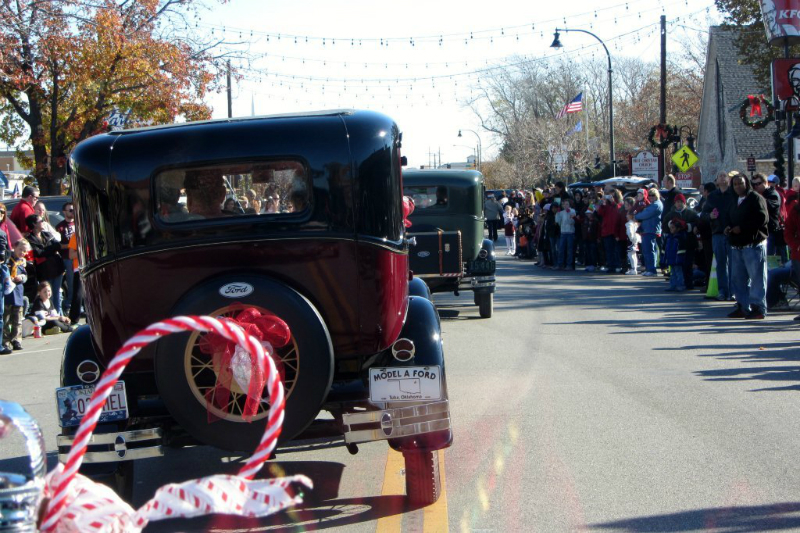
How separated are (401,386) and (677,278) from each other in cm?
1273

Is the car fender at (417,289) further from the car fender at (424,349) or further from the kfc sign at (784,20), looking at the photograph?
the kfc sign at (784,20)

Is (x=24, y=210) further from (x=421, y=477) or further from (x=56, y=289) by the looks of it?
(x=421, y=477)

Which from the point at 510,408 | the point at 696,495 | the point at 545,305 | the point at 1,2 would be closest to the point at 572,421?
the point at 510,408

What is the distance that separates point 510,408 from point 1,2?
17.6 metres

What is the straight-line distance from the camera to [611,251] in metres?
21.1

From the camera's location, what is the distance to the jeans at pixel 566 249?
75.6ft

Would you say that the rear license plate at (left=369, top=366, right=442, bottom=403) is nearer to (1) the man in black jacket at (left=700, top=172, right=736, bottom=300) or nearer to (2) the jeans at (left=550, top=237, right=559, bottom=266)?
(1) the man in black jacket at (left=700, top=172, right=736, bottom=300)

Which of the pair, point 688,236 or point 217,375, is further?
point 688,236

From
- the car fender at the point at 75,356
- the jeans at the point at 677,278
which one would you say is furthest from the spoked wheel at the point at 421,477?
the jeans at the point at 677,278

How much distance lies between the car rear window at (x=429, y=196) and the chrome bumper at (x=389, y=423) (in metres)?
11.1

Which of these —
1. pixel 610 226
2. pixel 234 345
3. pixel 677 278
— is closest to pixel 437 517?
pixel 234 345

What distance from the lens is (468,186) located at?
15.8 metres

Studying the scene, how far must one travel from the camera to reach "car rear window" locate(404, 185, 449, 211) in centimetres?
1580

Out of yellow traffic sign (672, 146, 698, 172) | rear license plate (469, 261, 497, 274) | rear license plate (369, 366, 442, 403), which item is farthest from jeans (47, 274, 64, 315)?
yellow traffic sign (672, 146, 698, 172)
